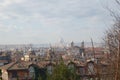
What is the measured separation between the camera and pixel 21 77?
37.7m

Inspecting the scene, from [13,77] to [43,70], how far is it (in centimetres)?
415

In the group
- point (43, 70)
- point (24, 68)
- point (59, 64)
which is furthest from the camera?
point (24, 68)

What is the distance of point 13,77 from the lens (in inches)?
1469

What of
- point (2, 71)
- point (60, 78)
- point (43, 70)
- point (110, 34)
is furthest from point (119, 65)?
point (2, 71)

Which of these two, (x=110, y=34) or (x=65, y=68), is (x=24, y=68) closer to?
(x=65, y=68)

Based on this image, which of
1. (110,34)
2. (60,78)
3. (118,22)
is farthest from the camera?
(60,78)

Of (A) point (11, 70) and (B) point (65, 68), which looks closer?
(B) point (65, 68)

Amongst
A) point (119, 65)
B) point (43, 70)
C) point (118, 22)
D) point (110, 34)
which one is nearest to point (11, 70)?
point (43, 70)

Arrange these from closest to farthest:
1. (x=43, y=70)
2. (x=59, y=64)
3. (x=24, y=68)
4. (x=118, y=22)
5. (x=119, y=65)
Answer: (x=119, y=65) → (x=118, y=22) → (x=59, y=64) → (x=43, y=70) → (x=24, y=68)

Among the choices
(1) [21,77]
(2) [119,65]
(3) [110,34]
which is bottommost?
(1) [21,77]

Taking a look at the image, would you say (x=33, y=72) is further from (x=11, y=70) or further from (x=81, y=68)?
(x=81, y=68)

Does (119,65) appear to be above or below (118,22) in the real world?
below

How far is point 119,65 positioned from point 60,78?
1331cm

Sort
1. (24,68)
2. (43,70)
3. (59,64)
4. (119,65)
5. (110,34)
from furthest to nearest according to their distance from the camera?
(24,68) → (43,70) → (59,64) → (110,34) → (119,65)
